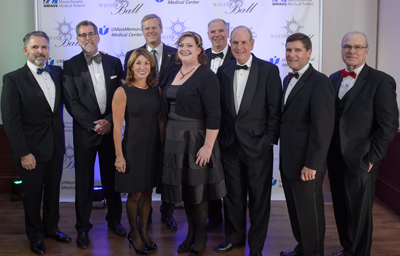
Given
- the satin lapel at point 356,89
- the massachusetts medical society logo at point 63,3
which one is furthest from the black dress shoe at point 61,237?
the massachusetts medical society logo at point 63,3

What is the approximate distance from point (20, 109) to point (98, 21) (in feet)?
5.96

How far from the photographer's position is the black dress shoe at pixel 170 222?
126 inches

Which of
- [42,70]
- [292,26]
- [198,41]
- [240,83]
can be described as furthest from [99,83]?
[292,26]

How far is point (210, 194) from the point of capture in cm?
248

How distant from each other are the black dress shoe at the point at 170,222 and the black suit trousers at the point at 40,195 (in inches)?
40.7

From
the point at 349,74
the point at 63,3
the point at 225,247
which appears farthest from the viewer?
the point at 63,3

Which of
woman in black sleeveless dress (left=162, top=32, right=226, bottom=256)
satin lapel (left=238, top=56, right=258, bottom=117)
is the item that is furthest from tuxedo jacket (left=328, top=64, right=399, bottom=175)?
woman in black sleeveless dress (left=162, top=32, right=226, bottom=256)

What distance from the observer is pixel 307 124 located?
7.51 ft

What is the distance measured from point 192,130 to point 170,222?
128 centimetres

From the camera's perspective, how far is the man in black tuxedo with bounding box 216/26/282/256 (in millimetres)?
2475

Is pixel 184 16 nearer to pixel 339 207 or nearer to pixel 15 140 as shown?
pixel 15 140

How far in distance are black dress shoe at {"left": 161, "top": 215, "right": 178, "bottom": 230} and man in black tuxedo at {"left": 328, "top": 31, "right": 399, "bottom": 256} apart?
5.28ft

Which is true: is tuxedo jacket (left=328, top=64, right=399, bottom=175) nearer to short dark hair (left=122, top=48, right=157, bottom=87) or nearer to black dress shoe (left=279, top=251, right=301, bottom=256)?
black dress shoe (left=279, top=251, right=301, bottom=256)

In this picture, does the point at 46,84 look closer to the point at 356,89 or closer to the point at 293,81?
the point at 293,81
